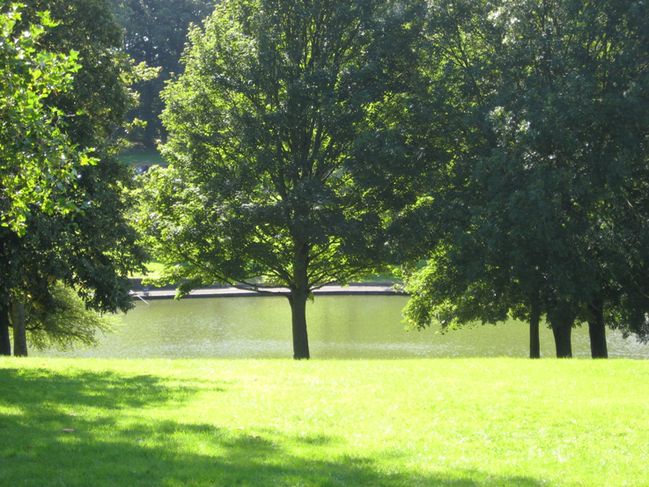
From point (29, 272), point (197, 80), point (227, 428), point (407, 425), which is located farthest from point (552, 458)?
point (197, 80)

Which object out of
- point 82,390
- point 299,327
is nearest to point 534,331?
point 299,327

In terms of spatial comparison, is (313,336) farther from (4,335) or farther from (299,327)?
(4,335)

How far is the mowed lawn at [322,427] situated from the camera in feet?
26.6

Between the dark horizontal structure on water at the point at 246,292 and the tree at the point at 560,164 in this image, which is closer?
the tree at the point at 560,164

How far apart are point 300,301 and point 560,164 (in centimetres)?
865

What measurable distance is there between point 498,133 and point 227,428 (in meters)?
13.6

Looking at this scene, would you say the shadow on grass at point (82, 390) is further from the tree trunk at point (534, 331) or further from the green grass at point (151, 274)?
the tree trunk at point (534, 331)

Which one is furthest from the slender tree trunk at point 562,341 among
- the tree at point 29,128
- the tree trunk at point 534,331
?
the tree at point 29,128

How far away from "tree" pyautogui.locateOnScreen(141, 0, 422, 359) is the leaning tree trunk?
0.14ft

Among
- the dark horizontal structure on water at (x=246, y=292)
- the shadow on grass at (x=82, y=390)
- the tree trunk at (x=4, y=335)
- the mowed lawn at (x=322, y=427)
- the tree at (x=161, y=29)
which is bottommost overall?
the mowed lawn at (x=322, y=427)

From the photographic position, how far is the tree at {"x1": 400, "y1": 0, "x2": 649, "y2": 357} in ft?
66.1

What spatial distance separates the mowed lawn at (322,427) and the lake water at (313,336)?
17083 mm

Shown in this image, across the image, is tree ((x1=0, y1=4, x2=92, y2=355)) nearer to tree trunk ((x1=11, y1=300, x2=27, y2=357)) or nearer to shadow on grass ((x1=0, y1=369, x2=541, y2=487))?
shadow on grass ((x1=0, y1=369, x2=541, y2=487))

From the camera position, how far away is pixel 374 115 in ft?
78.9
